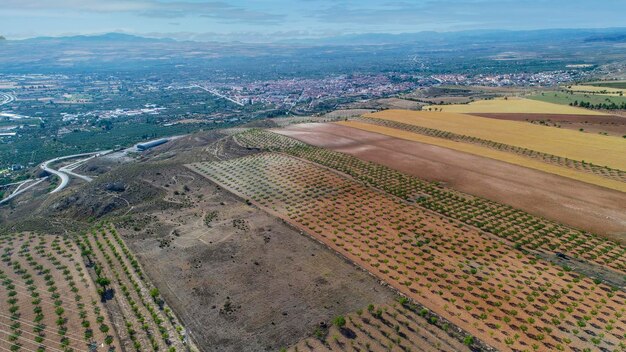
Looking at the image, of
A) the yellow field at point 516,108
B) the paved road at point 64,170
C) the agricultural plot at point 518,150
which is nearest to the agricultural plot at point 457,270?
the agricultural plot at point 518,150

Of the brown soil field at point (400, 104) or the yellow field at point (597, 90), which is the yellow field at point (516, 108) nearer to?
the brown soil field at point (400, 104)

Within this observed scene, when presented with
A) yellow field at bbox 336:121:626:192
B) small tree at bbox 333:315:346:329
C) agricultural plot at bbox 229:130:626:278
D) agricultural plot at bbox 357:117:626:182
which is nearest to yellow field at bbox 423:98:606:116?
agricultural plot at bbox 357:117:626:182

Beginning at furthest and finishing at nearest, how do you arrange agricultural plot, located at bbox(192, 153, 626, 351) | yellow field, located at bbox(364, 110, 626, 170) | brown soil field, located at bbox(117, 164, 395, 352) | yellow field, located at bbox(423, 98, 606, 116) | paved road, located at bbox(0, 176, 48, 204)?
yellow field, located at bbox(423, 98, 606, 116) → paved road, located at bbox(0, 176, 48, 204) → yellow field, located at bbox(364, 110, 626, 170) → brown soil field, located at bbox(117, 164, 395, 352) → agricultural plot, located at bbox(192, 153, 626, 351)

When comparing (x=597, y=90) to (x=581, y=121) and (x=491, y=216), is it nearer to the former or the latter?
(x=581, y=121)

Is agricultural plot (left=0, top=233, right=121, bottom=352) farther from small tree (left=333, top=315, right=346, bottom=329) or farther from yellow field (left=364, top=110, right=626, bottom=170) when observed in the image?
yellow field (left=364, top=110, right=626, bottom=170)

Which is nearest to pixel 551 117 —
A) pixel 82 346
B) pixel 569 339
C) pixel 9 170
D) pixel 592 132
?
pixel 592 132
